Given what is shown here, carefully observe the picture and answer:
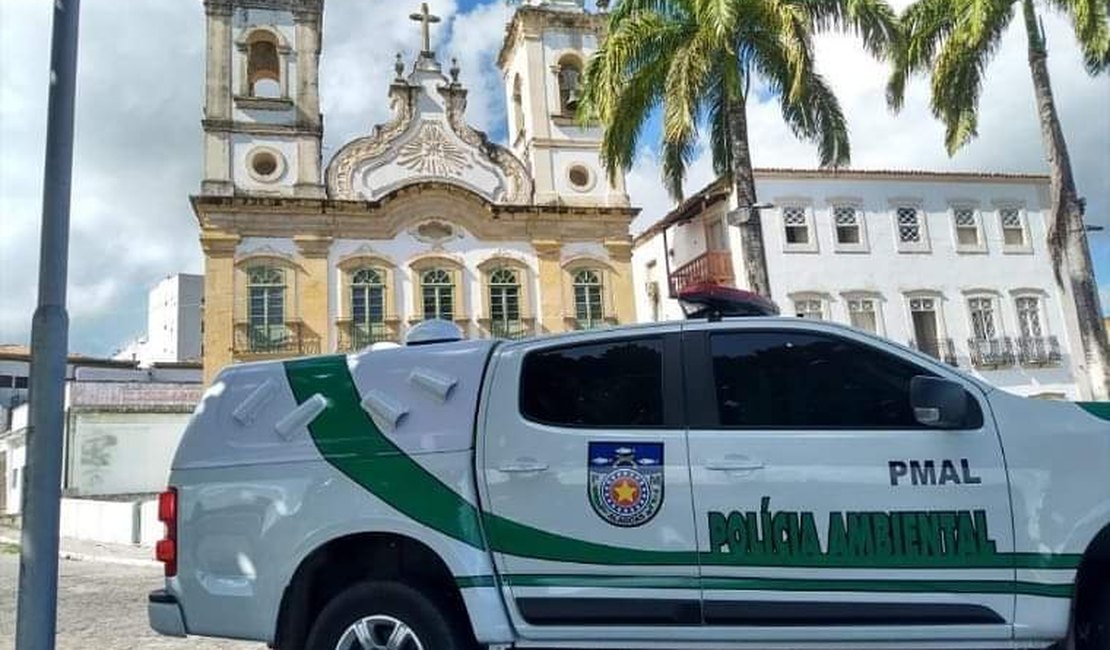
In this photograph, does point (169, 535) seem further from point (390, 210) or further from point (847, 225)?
Result: point (847, 225)

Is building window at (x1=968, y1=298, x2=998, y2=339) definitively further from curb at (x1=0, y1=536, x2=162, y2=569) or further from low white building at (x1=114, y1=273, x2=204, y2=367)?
low white building at (x1=114, y1=273, x2=204, y2=367)

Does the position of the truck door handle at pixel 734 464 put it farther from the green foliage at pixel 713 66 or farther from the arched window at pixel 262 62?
the arched window at pixel 262 62

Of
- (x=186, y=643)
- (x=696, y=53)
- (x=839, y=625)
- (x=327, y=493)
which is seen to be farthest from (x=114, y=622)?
(x=696, y=53)

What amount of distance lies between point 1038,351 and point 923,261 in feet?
14.9

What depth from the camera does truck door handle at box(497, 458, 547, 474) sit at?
3.74 meters

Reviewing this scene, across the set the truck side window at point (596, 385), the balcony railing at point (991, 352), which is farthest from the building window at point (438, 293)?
A: the truck side window at point (596, 385)

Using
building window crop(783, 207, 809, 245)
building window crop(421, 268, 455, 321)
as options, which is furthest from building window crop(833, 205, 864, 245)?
building window crop(421, 268, 455, 321)

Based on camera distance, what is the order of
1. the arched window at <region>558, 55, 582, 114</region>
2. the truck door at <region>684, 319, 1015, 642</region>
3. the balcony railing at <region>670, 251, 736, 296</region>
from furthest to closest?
the arched window at <region>558, 55, 582, 114</region>
the balcony railing at <region>670, 251, 736, 296</region>
the truck door at <region>684, 319, 1015, 642</region>

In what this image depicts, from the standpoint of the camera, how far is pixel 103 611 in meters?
8.33

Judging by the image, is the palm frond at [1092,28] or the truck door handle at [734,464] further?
the palm frond at [1092,28]

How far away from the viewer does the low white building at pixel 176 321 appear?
166ft

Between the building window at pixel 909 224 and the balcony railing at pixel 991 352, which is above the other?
the building window at pixel 909 224

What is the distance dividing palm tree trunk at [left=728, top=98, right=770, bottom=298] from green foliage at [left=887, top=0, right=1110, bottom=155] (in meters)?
3.21

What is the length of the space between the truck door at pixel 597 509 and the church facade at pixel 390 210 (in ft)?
69.4
